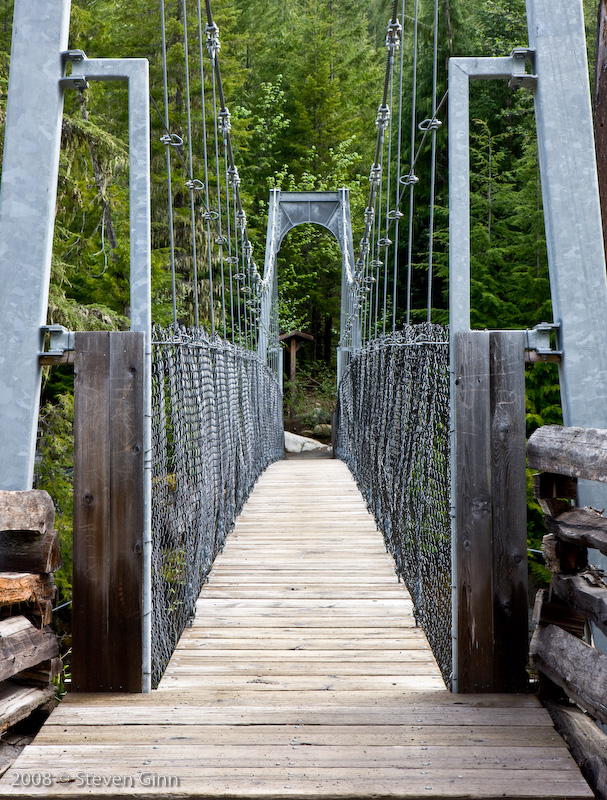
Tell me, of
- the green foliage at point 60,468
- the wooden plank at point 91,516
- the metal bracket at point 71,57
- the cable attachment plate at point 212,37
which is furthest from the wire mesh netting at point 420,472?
the green foliage at point 60,468

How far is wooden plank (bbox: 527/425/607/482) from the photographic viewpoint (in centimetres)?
139

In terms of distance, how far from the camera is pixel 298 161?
16875 millimetres

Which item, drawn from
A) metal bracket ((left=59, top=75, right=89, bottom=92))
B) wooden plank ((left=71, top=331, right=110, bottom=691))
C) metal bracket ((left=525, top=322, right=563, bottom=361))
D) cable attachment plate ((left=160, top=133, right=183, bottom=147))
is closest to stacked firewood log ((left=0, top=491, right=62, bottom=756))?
wooden plank ((left=71, top=331, right=110, bottom=691))

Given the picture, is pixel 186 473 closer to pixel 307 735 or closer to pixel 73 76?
pixel 307 735

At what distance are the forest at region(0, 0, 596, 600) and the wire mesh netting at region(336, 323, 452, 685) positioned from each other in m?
0.34

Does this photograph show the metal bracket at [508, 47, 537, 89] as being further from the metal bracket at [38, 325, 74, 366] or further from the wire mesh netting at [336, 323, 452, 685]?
the metal bracket at [38, 325, 74, 366]

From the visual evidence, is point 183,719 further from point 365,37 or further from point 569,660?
point 365,37

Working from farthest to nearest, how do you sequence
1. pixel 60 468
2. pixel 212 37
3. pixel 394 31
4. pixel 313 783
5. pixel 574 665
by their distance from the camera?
pixel 60 468, pixel 394 31, pixel 212 37, pixel 574 665, pixel 313 783

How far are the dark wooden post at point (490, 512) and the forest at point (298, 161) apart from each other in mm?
792

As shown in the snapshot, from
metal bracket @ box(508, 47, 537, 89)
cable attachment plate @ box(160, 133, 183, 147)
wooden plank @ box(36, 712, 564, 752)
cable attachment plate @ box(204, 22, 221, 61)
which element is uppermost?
cable attachment plate @ box(204, 22, 221, 61)

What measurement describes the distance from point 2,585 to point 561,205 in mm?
1530

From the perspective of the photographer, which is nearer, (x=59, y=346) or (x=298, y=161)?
(x=59, y=346)

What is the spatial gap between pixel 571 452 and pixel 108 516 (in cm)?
103

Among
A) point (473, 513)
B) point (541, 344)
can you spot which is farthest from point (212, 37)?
point (473, 513)
